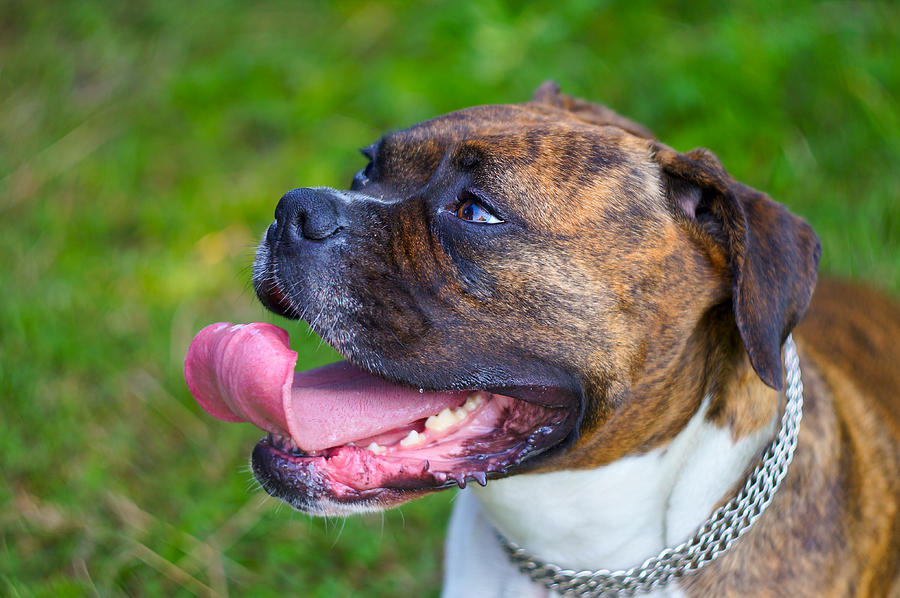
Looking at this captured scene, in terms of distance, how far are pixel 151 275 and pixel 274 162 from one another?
1095 mm

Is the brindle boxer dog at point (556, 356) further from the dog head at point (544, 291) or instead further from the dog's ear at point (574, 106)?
the dog's ear at point (574, 106)

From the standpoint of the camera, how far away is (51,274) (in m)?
4.87

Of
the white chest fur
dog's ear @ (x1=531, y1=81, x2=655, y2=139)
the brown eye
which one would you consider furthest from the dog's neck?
dog's ear @ (x1=531, y1=81, x2=655, y2=139)

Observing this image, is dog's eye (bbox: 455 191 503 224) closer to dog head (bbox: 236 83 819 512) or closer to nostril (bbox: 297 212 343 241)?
dog head (bbox: 236 83 819 512)

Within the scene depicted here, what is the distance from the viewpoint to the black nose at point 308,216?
2.39m

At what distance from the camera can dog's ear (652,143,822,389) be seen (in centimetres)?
→ 225

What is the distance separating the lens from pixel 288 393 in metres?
2.31

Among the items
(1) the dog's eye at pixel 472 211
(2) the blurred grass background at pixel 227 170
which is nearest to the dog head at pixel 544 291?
(1) the dog's eye at pixel 472 211

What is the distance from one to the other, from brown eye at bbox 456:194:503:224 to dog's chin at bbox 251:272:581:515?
406 millimetres

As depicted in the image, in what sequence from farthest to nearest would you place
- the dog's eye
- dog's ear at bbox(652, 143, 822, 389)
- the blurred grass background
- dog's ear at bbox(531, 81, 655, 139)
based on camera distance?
the blurred grass background, dog's ear at bbox(531, 81, 655, 139), the dog's eye, dog's ear at bbox(652, 143, 822, 389)

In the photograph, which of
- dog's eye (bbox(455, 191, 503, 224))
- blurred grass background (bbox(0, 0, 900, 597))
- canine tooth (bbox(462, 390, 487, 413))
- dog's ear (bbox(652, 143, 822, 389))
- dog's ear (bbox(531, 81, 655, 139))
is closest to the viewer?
dog's ear (bbox(652, 143, 822, 389))

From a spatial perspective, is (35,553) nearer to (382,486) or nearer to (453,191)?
(382,486)

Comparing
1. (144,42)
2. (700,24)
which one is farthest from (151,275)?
(700,24)

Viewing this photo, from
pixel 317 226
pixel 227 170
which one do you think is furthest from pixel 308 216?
pixel 227 170
